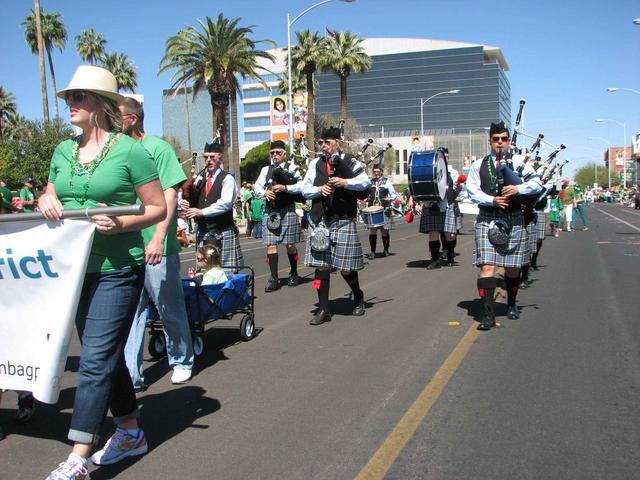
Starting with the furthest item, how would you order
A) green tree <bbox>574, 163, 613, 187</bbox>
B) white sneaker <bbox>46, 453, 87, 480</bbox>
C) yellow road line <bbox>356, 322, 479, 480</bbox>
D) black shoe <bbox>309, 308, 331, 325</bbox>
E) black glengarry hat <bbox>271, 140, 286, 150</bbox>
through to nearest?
green tree <bbox>574, 163, 613, 187</bbox> → black glengarry hat <bbox>271, 140, 286, 150</bbox> → black shoe <bbox>309, 308, 331, 325</bbox> → yellow road line <bbox>356, 322, 479, 480</bbox> → white sneaker <bbox>46, 453, 87, 480</bbox>

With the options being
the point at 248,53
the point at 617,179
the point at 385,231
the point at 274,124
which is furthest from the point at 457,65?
the point at 385,231

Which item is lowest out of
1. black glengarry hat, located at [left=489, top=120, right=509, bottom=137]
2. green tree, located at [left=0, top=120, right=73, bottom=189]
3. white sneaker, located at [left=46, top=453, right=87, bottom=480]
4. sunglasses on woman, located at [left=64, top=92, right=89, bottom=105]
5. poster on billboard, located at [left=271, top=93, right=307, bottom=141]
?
white sneaker, located at [left=46, top=453, right=87, bottom=480]

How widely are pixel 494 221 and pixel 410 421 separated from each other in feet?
11.0

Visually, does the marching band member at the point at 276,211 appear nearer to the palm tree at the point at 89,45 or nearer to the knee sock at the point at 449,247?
the knee sock at the point at 449,247

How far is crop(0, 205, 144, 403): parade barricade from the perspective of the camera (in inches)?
134

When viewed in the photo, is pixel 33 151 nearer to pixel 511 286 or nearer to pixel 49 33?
pixel 49 33

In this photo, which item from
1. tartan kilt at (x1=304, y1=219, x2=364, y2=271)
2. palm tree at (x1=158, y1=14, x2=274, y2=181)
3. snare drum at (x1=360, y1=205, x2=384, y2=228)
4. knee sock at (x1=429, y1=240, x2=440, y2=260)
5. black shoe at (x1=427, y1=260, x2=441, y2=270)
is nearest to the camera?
tartan kilt at (x1=304, y1=219, x2=364, y2=271)

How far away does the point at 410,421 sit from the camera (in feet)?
14.2

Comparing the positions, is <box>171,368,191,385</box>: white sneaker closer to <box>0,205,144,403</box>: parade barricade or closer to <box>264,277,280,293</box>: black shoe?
<box>0,205,144,403</box>: parade barricade

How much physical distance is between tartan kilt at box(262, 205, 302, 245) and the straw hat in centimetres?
670

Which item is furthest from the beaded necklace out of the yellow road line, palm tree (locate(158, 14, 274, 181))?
palm tree (locate(158, 14, 274, 181))

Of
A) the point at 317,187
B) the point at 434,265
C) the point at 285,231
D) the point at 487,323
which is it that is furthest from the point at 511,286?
the point at 434,265

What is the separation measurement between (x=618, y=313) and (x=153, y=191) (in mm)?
6291

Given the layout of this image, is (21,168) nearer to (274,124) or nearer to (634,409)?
(274,124)
